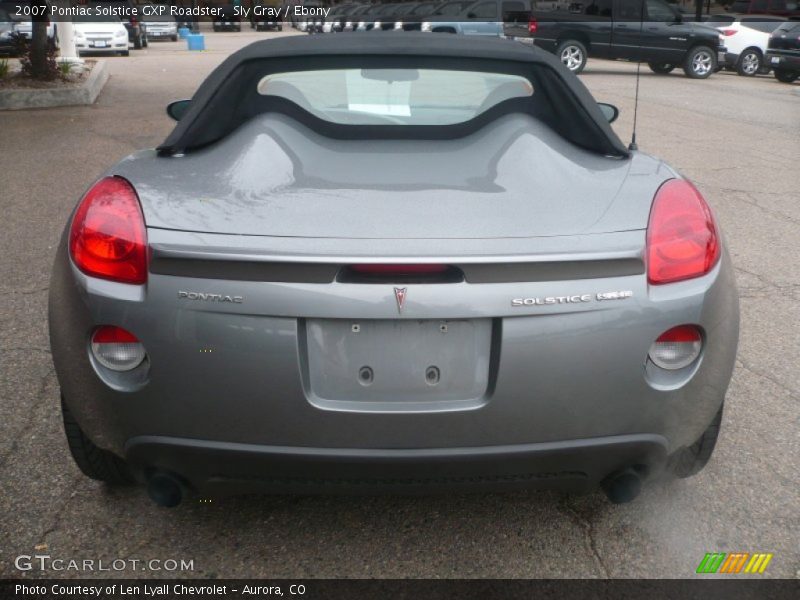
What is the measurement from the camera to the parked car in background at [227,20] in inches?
2051

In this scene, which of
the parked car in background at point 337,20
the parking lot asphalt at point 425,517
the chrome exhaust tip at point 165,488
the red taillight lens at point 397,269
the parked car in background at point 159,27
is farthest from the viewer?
the parked car in background at point 159,27

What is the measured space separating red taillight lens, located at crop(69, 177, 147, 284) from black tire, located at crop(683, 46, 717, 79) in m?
20.9

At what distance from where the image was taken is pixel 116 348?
7.23 ft

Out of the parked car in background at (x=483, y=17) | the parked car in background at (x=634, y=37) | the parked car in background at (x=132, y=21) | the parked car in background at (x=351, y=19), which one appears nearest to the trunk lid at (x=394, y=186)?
the parked car in background at (x=634, y=37)

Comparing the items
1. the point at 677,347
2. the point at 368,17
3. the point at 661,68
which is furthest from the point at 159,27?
the point at 677,347

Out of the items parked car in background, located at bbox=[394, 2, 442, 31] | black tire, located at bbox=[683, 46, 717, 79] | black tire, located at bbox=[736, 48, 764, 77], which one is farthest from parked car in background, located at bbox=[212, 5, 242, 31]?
black tire, located at bbox=[683, 46, 717, 79]

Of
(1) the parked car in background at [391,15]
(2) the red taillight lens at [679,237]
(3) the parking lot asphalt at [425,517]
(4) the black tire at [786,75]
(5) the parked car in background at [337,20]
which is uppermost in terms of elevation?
(2) the red taillight lens at [679,237]

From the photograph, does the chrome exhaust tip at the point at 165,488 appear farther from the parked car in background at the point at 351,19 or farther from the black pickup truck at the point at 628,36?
the parked car in background at the point at 351,19

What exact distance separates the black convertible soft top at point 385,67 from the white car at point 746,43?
71.0ft

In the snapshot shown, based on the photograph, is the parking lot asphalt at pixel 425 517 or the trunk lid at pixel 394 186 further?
the parking lot asphalt at pixel 425 517

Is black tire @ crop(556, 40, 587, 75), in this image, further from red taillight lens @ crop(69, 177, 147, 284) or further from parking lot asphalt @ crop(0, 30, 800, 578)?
red taillight lens @ crop(69, 177, 147, 284)

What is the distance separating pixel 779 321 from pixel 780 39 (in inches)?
746

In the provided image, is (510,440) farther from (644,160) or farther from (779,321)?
(779,321)

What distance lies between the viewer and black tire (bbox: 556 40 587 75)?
811 inches
